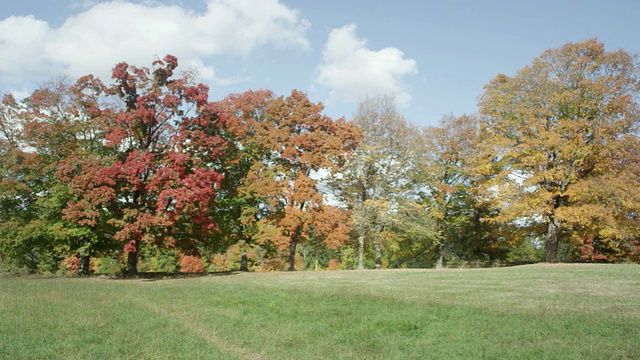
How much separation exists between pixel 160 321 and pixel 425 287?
10.5 metres

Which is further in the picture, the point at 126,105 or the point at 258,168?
the point at 258,168

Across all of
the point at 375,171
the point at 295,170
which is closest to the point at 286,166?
the point at 295,170

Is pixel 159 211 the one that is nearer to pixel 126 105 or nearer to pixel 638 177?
pixel 126 105

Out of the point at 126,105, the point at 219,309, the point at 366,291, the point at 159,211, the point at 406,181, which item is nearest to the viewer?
the point at 219,309

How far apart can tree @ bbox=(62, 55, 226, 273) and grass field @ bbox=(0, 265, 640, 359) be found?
9.04 meters

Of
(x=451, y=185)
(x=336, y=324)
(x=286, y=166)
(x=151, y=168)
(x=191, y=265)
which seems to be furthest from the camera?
(x=191, y=265)

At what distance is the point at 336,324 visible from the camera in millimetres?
11242

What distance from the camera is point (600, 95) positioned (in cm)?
2881

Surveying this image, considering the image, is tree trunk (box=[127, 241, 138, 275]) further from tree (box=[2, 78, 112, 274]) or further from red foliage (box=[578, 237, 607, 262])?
red foliage (box=[578, 237, 607, 262])

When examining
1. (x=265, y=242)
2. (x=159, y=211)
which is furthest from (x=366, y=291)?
(x=265, y=242)

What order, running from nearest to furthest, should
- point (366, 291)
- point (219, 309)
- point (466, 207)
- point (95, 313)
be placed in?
point (95, 313), point (219, 309), point (366, 291), point (466, 207)

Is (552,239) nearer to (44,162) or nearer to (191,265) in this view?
(44,162)

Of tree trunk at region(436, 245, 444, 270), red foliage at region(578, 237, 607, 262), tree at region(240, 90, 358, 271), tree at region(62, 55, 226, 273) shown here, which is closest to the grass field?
tree at region(62, 55, 226, 273)

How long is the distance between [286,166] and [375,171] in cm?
769
